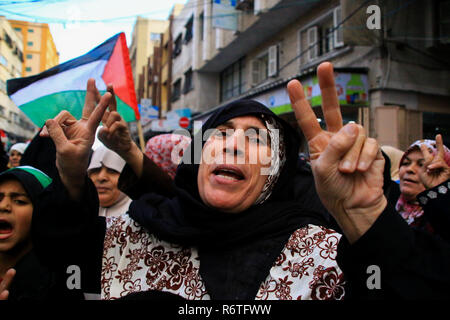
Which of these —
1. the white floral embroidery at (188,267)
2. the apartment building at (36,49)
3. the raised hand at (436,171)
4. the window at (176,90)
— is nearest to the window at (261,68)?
the apartment building at (36,49)

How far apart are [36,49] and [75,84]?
1147 mm

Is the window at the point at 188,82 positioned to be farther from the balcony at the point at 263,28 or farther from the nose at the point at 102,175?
the nose at the point at 102,175

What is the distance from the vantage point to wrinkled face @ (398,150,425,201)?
251 centimetres

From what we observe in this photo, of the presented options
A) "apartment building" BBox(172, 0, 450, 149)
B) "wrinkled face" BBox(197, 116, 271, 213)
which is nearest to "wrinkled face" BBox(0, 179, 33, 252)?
"wrinkled face" BBox(197, 116, 271, 213)

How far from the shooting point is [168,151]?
10.3 ft

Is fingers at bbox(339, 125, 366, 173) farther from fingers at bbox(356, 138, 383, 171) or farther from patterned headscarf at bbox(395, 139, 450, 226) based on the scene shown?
patterned headscarf at bbox(395, 139, 450, 226)

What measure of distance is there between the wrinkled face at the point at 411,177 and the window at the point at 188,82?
51.5 ft

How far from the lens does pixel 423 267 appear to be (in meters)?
0.89

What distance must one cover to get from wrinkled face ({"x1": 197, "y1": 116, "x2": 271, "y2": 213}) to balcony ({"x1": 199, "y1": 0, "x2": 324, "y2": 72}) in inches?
297

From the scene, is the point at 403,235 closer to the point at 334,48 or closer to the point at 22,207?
the point at 22,207

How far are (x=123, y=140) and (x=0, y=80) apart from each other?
2414mm

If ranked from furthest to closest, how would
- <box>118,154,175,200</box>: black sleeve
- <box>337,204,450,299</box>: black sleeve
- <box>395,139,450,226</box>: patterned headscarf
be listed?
<box>395,139,450,226</box>: patterned headscarf → <box>118,154,175,200</box>: black sleeve → <box>337,204,450,299</box>: black sleeve

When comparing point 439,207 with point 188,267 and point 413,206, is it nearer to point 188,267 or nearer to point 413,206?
point 188,267
